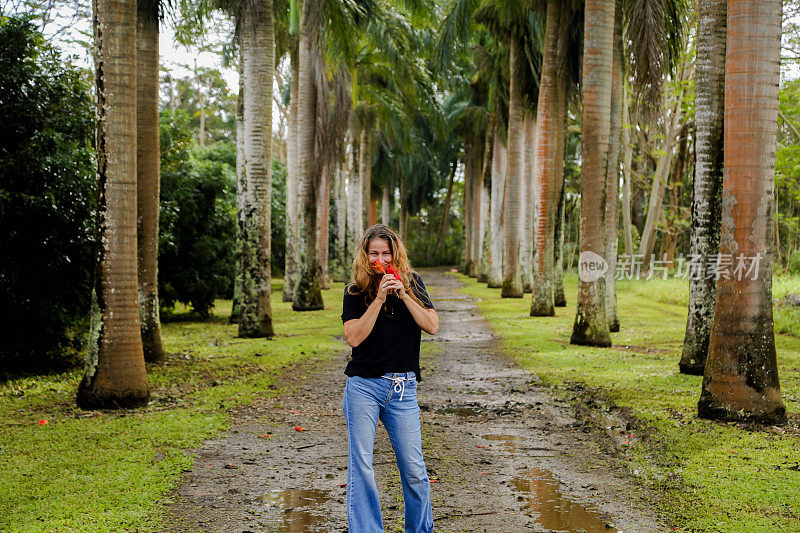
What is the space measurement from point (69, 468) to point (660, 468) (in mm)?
4974

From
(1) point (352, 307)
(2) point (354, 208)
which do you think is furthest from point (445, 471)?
A: (2) point (354, 208)

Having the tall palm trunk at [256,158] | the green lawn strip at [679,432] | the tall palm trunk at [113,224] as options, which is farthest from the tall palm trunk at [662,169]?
the tall palm trunk at [113,224]

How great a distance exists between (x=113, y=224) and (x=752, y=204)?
6.89 metres

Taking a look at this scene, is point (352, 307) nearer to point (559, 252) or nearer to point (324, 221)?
point (559, 252)

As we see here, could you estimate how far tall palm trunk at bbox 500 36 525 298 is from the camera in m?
22.9

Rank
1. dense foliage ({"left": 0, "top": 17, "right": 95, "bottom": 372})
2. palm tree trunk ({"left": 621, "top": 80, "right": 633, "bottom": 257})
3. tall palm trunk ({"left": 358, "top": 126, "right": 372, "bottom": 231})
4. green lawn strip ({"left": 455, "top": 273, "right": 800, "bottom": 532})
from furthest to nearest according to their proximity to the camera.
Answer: tall palm trunk ({"left": 358, "top": 126, "right": 372, "bottom": 231}), palm tree trunk ({"left": 621, "top": 80, "right": 633, "bottom": 257}), dense foliage ({"left": 0, "top": 17, "right": 95, "bottom": 372}), green lawn strip ({"left": 455, "top": 273, "right": 800, "bottom": 532})

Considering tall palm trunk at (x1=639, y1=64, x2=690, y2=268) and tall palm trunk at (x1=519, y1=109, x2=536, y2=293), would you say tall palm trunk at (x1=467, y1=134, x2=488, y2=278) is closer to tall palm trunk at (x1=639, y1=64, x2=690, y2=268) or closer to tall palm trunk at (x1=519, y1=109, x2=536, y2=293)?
tall palm trunk at (x1=639, y1=64, x2=690, y2=268)

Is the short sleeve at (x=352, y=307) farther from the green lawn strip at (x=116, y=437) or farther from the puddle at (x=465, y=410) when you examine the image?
the puddle at (x=465, y=410)

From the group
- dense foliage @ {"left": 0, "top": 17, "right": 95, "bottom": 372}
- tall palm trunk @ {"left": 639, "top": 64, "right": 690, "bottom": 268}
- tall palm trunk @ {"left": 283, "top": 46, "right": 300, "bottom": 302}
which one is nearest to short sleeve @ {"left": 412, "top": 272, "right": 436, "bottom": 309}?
dense foliage @ {"left": 0, "top": 17, "right": 95, "bottom": 372}

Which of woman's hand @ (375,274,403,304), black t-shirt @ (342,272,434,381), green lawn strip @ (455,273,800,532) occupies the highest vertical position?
woman's hand @ (375,274,403,304)

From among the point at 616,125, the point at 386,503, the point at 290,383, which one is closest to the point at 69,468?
the point at 386,503

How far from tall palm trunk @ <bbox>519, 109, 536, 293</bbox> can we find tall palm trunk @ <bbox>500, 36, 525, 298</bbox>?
23 cm

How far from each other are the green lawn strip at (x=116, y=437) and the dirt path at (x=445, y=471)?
0.96 feet

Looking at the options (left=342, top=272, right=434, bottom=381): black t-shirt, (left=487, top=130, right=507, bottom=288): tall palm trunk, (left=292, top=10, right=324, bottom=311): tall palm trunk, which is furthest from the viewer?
(left=487, top=130, right=507, bottom=288): tall palm trunk
